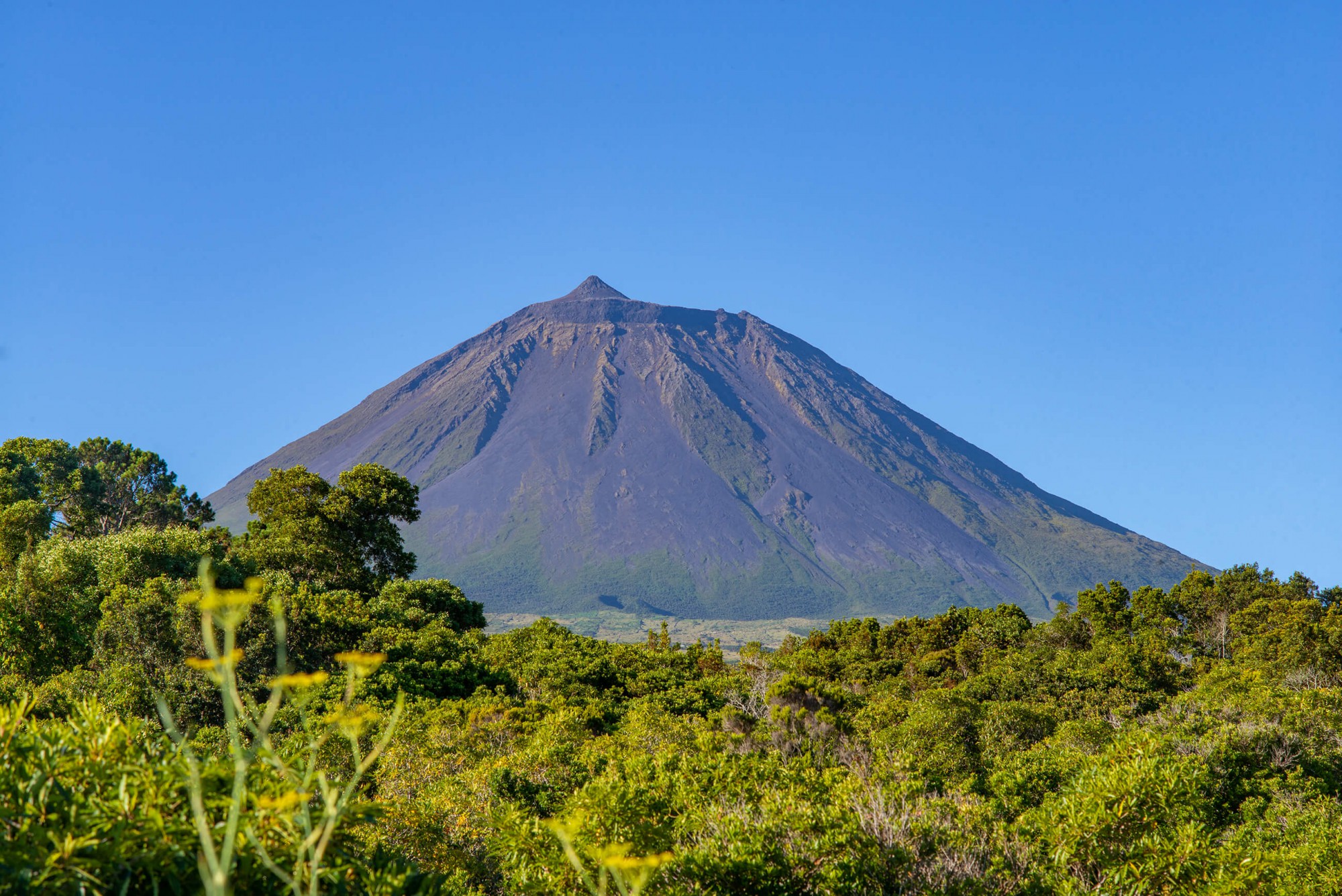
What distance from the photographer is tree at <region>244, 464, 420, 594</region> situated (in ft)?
156

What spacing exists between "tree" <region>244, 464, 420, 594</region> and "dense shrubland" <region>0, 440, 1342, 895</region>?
0.20 metres

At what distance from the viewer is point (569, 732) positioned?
87.7 feet

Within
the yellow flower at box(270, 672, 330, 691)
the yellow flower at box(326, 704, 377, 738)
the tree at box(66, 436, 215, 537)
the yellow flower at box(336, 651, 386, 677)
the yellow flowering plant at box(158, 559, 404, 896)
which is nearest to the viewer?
the yellow flowering plant at box(158, 559, 404, 896)

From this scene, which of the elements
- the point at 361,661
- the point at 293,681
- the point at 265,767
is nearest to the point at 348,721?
the point at 361,661

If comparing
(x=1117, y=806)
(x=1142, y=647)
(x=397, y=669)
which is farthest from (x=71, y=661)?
(x=1142, y=647)

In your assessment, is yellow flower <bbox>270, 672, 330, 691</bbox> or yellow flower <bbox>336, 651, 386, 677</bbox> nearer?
yellow flower <bbox>270, 672, 330, 691</bbox>

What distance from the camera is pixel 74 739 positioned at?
575cm

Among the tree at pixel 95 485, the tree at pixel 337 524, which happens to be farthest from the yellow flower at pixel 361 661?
the tree at pixel 95 485

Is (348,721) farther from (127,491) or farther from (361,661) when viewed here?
(127,491)

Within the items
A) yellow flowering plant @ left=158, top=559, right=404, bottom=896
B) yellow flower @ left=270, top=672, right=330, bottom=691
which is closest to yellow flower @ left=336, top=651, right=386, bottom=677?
yellow flowering plant @ left=158, top=559, right=404, bottom=896

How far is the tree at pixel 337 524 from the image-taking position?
47.5 m

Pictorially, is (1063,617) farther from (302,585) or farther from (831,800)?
(831,800)

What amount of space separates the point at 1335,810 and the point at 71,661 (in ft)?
123

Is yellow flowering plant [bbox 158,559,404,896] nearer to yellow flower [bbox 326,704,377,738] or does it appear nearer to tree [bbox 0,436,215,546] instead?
yellow flower [bbox 326,704,377,738]
